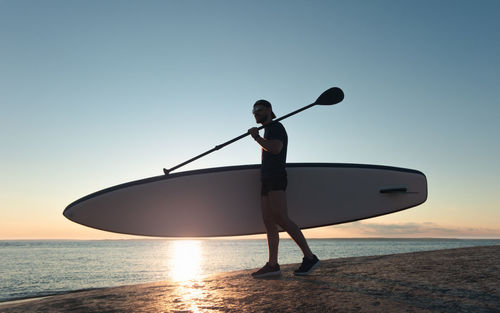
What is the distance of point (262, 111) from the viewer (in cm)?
344

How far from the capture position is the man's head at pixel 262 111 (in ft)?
11.3

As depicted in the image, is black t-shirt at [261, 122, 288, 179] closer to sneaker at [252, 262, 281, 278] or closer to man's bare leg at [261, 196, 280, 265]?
man's bare leg at [261, 196, 280, 265]

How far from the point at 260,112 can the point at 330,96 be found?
100cm

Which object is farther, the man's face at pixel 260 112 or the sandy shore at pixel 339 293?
the man's face at pixel 260 112

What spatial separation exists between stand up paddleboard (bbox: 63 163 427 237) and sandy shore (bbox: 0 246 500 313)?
4.14 feet

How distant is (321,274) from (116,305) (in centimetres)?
170

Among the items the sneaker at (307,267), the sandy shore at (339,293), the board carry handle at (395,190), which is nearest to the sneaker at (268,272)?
the sandy shore at (339,293)

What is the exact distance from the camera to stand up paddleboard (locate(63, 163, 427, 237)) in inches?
183

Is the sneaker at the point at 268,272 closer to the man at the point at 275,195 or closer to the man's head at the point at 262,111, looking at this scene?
the man at the point at 275,195

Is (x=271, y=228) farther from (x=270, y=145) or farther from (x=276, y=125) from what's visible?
(x=276, y=125)

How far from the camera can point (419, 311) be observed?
1.87 m

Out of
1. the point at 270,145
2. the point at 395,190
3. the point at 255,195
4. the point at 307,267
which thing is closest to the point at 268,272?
the point at 307,267

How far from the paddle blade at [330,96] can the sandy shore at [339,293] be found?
1762mm

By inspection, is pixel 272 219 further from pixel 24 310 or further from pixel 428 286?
pixel 24 310
